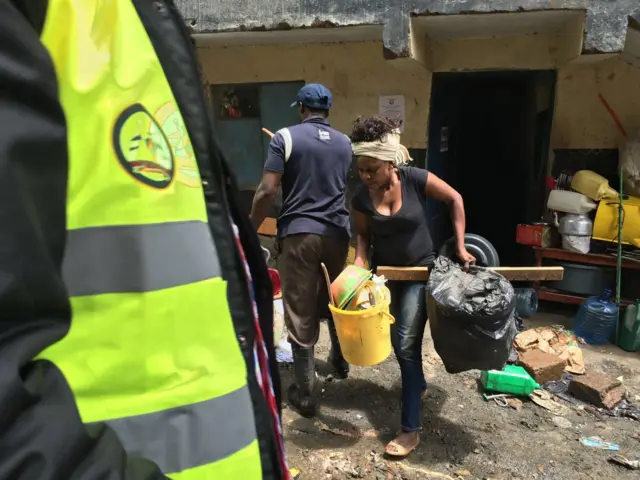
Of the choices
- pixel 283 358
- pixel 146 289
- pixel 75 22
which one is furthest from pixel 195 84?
pixel 283 358

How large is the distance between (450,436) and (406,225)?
137cm

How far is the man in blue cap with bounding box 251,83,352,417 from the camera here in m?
3.37

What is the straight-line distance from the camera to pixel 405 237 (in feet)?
10.3

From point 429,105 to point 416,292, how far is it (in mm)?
2983

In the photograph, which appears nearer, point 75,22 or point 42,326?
point 42,326

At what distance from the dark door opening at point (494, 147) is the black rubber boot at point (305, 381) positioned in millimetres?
2838

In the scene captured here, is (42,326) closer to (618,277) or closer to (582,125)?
(618,277)

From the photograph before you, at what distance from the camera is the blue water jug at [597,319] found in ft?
15.5

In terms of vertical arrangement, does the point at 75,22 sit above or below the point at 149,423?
above

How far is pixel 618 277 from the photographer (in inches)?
183

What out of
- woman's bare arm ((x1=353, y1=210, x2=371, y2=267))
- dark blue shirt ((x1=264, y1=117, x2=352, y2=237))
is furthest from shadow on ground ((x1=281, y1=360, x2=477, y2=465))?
dark blue shirt ((x1=264, y1=117, x2=352, y2=237))

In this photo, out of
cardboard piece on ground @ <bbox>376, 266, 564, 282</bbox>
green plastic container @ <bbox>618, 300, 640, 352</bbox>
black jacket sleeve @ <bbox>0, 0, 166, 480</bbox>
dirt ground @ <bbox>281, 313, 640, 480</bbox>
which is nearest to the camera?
black jacket sleeve @ <bbox>0, 0, 166, 480</bbox>

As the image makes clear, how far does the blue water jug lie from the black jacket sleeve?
4.90 m

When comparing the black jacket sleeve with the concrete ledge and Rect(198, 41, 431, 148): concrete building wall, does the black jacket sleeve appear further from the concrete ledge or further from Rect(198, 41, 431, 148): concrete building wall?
Rect(198, 41, 431, 148): concrete building wall
